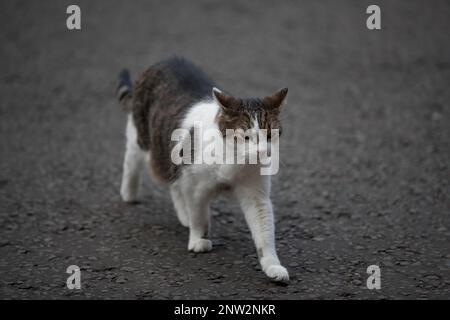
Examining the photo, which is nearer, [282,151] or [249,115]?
[249,115]

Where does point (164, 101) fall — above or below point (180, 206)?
above

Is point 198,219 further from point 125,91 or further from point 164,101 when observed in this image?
point 125,91

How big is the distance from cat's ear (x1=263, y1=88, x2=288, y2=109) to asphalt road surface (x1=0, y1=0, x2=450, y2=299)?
1.15 metres

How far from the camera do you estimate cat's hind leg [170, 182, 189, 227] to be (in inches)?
197

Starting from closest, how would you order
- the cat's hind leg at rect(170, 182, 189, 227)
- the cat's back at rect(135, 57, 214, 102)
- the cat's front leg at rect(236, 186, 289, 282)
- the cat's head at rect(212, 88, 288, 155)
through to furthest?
the cat's head at rect(212, 88, 288, 155) → the cat's front leg at rect(236, 186, 289, 282) → the cat's back at rect(135, 57, 214, 102) → the cat's hind leg at rect(170, 182, 189, 227)

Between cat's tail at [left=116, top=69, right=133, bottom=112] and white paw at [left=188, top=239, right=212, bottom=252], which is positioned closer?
white paw at [left=188, top=239, right=212, bottom=252]

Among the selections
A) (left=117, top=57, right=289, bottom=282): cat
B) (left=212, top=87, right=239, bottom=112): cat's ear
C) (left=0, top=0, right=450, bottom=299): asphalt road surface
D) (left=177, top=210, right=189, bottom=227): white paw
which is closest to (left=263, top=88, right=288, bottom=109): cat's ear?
(left=117, top=57, right=289, bottom=282): cat

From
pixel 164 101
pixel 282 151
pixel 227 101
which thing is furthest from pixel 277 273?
pixel 282 151

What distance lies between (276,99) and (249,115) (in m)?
0.24

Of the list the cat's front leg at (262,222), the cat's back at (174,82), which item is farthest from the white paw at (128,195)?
the cat's front leg at (262,222)

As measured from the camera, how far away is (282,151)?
6.86 m

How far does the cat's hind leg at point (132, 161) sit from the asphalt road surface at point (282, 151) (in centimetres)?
18

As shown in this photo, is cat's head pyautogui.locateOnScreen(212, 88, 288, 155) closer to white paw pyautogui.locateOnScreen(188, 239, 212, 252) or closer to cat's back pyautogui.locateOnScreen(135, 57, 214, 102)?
cat's back pyautogui.locateOnScreen(135, 57, 214, 102)

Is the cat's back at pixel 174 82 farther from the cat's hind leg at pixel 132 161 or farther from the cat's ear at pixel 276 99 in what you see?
the cat's ear at pixel 276 99
